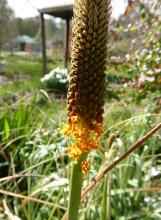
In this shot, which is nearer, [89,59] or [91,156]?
[89,59]

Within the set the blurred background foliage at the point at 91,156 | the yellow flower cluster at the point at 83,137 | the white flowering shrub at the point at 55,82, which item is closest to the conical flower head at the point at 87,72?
the yellow flower cluster at the point at 83,137

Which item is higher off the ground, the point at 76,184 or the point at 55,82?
the point at 76,184

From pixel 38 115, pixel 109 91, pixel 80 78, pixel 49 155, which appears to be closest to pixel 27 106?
pixel 38 115

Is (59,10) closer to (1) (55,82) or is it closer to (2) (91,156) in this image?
(1) (55,82)

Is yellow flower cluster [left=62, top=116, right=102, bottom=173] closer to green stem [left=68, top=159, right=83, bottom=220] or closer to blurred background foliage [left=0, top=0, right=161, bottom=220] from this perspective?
green stem [left=68, top=159, right=83, bottom=220]

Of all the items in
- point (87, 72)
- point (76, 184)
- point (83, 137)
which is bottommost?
point (76, 184)

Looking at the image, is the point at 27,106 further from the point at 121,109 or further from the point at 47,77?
the point at 47,77

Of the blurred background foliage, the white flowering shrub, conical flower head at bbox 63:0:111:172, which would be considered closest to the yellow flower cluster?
conical flower head at bbox 63:0:111:172

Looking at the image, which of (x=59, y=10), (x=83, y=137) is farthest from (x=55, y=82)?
(x=83, y=137)
